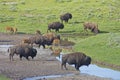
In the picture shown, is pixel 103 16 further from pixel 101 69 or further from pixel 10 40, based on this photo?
pixel 101 69

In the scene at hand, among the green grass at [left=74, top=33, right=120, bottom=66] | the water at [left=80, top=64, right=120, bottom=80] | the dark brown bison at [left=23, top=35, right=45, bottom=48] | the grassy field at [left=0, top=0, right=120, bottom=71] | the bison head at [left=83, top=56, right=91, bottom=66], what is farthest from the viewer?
the dark brown bison at [left=23, top=35, right=45, bottom=48]

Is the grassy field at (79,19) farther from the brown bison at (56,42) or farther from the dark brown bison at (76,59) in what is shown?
the dark brown bison at (76,59)

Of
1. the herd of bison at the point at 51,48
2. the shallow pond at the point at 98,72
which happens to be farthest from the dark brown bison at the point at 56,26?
the shallow pond at the point at 98,72

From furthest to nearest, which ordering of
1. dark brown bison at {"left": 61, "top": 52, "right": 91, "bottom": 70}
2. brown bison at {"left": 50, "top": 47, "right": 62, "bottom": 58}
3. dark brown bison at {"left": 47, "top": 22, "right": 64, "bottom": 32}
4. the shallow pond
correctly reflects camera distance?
dark brown bison at {"left": 47, "top": 22, "right": 64, "bottom": 32}
brown bison at {"left": 50, "top": 47, "right": 62, "bottom": 58}
dark brown bison at {"left": 61, "top": 52, "right": 91, "bottom": 70}
the shallow pond

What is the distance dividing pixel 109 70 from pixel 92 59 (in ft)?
10.1

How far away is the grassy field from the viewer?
35.7 meters

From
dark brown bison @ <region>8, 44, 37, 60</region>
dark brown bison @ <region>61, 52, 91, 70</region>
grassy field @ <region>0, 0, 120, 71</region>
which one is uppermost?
dark brown bison @ <region>61, 52, 91, 70</region>

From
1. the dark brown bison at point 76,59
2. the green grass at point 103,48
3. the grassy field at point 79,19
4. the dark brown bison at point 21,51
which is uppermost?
the dark brown bison at point 76,59

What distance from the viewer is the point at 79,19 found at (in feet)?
193

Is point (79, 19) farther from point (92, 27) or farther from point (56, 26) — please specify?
point (56, 26)

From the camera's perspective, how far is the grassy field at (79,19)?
3566cm

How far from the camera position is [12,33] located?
47562 millimetres

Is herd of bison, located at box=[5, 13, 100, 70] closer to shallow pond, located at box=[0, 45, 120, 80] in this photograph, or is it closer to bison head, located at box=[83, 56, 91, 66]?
bison head, located at box=[83, 56, 91, 66]

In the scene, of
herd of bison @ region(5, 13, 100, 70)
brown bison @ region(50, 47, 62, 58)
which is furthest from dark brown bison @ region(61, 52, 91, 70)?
brown bison @ region(50, 47, 62, 58)
